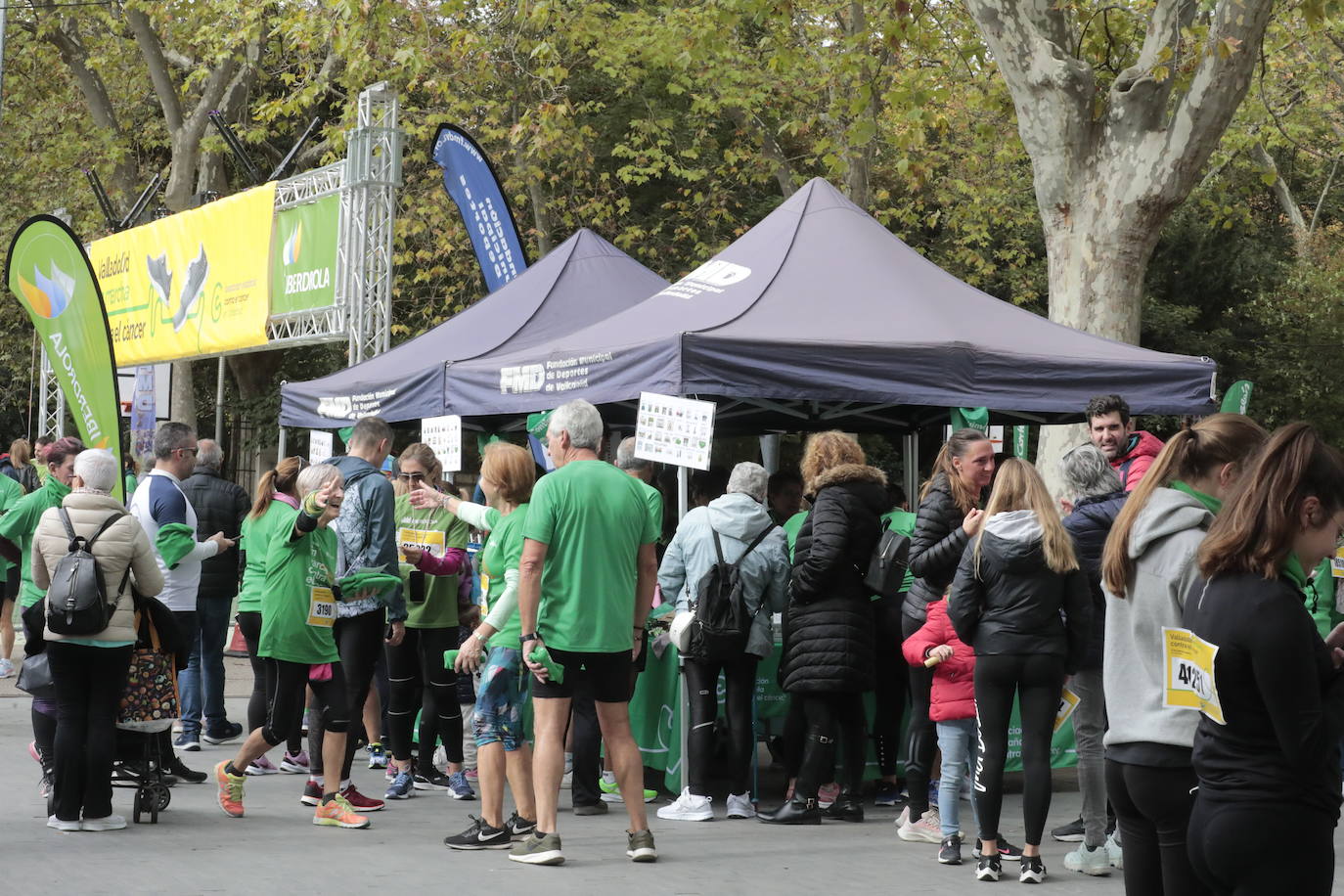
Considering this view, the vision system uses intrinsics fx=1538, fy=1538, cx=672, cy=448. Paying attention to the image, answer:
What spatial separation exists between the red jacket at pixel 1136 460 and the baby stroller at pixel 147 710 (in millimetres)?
4290

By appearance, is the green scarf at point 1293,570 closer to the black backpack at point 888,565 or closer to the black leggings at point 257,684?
the black backpack at point 888,565

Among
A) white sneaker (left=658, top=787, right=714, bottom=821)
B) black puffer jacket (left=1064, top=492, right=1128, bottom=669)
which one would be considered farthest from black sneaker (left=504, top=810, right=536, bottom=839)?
black puffer jacket (left=1064, top=492, right=1128, bottom=669)

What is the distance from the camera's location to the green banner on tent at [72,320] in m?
10.8

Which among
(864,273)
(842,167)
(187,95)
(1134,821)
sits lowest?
(1134,821)

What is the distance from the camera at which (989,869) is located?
5996 mm

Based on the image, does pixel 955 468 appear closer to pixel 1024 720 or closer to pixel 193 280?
pixel 1024 720

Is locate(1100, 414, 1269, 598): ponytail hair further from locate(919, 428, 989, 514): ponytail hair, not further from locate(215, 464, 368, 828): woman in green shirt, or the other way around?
locate(215, 464, 368, 828): woman in green shirt

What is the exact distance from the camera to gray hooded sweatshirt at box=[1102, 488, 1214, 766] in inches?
141

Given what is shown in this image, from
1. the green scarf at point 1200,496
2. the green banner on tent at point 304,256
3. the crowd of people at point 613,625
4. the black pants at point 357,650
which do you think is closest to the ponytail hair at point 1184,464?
the green scarf at point 1200,496

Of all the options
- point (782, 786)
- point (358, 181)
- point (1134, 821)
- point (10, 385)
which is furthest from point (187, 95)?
point (1134, 821)

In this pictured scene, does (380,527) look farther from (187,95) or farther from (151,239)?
(187,95)

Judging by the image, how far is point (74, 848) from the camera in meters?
6.27

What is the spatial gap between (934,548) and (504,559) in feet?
5.90

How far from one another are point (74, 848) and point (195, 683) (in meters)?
3.08
